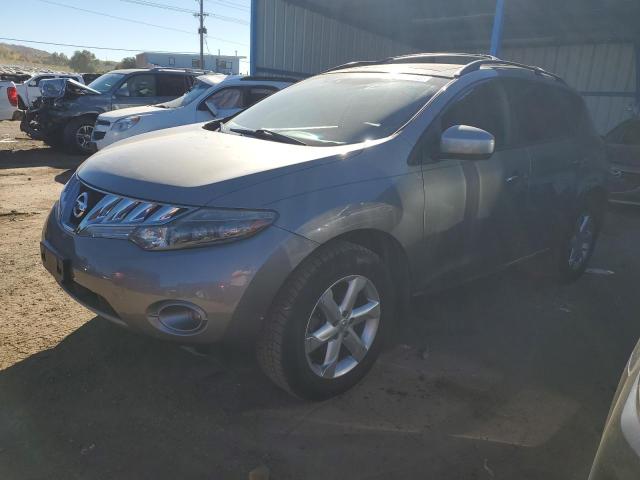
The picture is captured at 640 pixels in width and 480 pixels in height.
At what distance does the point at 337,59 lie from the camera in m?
12.7

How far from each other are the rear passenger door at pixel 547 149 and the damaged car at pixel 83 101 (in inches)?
337

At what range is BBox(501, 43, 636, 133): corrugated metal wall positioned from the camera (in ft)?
44.5

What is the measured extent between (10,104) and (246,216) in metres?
11.8

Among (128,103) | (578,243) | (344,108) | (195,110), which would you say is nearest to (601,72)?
(195,110)

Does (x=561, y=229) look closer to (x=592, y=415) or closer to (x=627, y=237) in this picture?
(x=592, y=415)

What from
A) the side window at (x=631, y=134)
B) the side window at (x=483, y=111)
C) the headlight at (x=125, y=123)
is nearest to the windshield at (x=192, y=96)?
the headlight at (x=125, y=123)

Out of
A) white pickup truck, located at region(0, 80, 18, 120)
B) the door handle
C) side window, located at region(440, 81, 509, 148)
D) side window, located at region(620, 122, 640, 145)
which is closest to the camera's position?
side window, located at region(440, 81, 509, 148)

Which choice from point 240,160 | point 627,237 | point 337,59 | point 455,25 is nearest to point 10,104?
point 337,59

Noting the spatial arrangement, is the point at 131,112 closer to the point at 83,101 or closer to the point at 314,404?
the point at 83,101

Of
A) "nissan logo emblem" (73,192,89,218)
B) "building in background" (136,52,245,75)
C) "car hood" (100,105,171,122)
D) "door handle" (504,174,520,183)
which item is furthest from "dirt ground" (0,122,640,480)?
"building in background" (136,52,245,75)

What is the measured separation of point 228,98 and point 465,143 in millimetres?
6160

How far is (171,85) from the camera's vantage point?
1091cm

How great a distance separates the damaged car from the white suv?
6.35 ft

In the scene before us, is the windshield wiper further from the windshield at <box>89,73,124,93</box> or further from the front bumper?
the windshield at <box>89,73,124,93</box>
